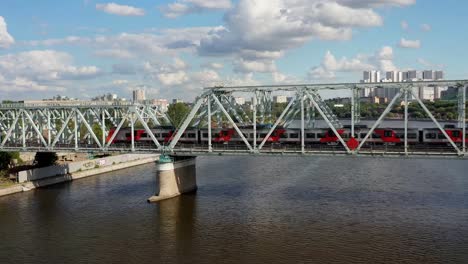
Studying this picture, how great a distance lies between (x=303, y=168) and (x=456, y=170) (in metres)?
23.7

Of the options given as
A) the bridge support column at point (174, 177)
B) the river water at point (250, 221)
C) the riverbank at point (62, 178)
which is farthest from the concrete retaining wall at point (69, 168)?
the bridge support column at point (174, 177)

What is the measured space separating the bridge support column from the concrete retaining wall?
2236 centimetres

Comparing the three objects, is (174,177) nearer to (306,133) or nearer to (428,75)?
(306,133)

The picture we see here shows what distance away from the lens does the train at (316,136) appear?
54.2m

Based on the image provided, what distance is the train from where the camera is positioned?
2133 inches

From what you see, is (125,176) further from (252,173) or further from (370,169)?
(370,169)

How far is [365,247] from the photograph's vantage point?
39.1 m

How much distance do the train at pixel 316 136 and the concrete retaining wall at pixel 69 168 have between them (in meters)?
12.2

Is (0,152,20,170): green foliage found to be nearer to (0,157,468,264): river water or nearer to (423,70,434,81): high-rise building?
(0,157,468,264): river water

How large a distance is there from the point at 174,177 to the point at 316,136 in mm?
17472

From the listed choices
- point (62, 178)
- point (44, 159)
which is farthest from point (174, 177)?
point (44, 159)

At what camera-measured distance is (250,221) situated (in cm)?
4769

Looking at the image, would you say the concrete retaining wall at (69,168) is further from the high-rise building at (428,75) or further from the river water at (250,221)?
the high-rise building at (428,75)

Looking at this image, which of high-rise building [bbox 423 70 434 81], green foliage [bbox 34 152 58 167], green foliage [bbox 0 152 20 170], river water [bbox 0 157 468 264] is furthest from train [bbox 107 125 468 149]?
high-rise building [bbox 423 70 434 81]
